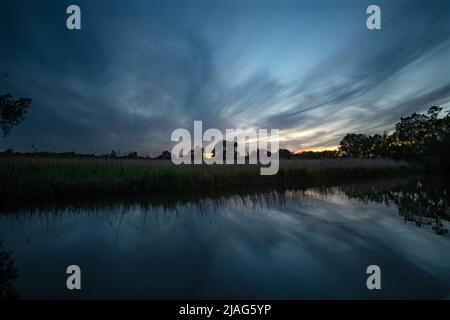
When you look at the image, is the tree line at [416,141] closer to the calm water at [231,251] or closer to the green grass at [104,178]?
the green grass at [104,178]

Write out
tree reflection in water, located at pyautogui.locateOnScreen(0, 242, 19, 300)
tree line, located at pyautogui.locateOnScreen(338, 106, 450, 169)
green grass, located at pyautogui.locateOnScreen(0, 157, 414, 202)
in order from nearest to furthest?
1. tree reflection in water, located at pyautogui.locateOnScreen(0, 242, 19, 300)
2. green grass, located at pyautogui.locateOnScreen(0, 157, 414, 202)
3. tree line, located at pyautogui.locateOnScreen(338, 106, 450, 169)

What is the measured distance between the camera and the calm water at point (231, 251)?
5.85 ft

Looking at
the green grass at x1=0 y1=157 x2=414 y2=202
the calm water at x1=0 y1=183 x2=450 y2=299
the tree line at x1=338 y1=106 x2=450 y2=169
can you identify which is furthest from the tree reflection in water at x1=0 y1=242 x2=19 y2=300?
the tree line at x1=338 y1=106 x2=450 y2=169

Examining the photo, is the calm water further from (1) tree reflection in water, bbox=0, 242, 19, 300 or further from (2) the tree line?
(2) the tree line

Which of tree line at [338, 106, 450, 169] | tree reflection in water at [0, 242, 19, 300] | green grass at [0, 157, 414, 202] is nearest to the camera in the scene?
tree reflection in water at [0, 242, 19, 300]

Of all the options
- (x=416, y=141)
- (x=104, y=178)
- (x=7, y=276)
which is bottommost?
(x=7, y=276)

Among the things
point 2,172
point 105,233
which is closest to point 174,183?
point 105,233

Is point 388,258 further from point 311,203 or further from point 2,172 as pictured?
point 2,172

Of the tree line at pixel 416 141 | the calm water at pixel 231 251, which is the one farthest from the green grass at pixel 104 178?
the tree line at pixel 416 141

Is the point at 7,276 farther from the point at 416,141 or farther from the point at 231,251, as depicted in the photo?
the point at 416,141

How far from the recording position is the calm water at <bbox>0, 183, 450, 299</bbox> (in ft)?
5.85

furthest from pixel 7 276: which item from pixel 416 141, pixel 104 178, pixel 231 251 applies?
pixel 416 141

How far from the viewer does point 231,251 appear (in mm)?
2549

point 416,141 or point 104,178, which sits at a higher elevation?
point 416,141
